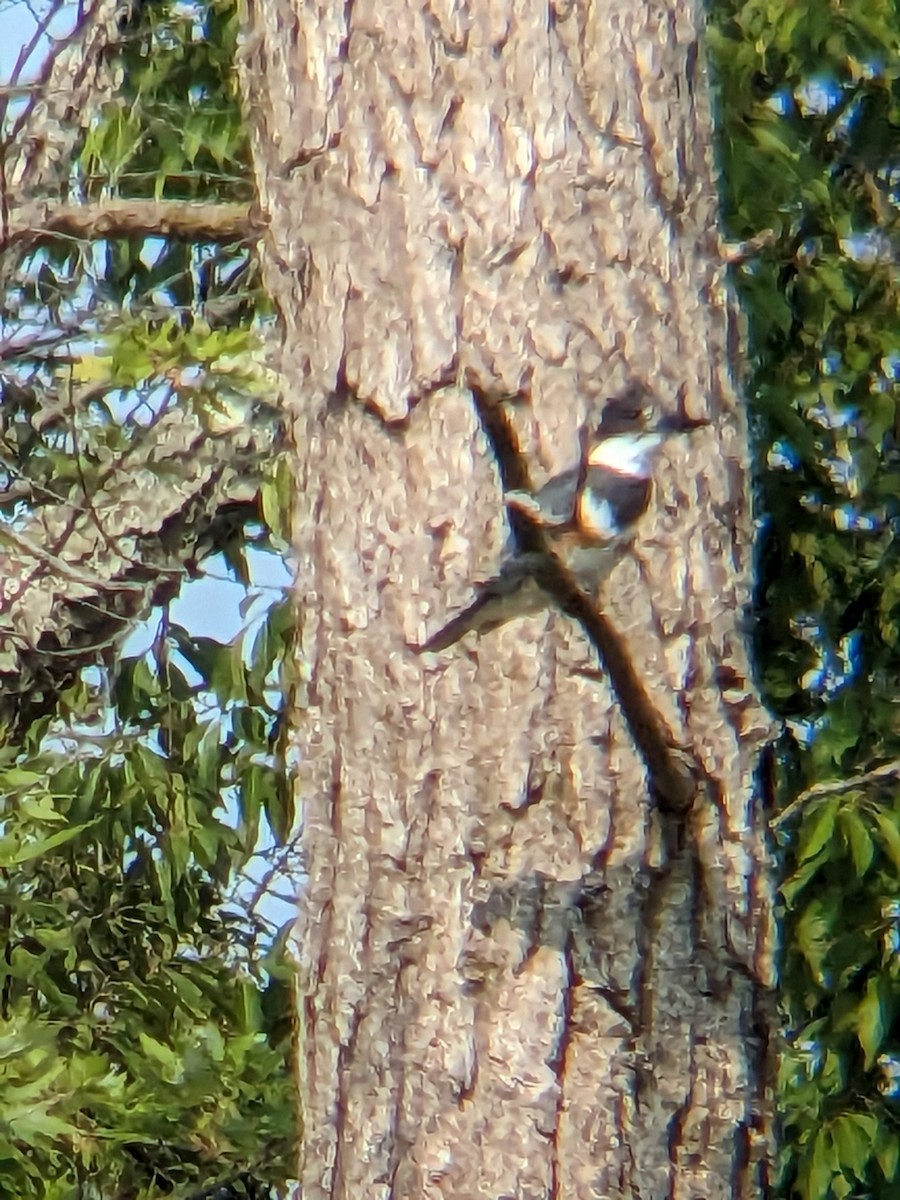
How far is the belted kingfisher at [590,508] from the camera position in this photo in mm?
658

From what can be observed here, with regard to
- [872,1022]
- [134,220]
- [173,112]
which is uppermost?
[173,112]

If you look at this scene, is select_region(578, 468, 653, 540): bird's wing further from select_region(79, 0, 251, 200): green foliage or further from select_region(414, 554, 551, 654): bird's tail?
select_region(79, 0, 251, 200): green foliage

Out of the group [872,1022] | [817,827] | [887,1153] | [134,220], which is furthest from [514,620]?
[887,1153]

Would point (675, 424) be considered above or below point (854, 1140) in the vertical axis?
above

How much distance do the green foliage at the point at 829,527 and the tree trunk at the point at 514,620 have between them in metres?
0.60

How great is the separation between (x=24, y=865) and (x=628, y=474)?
3.59ft

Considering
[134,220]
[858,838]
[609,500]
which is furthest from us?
[858,838]

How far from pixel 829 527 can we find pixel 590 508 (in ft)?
2.47

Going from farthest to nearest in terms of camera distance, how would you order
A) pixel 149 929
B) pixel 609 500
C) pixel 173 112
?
pixel 149 929 < pixel 173 112 < pixel 609 500

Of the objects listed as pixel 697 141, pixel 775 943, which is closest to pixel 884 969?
Answer: pixel 775 943

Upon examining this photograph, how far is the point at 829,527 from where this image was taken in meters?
1.34

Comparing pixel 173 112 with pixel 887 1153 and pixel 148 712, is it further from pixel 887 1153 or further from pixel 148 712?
pixel 887 1153

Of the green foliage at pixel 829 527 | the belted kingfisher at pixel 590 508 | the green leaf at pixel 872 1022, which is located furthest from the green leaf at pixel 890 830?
the belted kingfisher at pixel 590 508

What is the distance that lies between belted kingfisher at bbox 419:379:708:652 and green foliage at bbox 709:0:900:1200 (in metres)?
0.65
